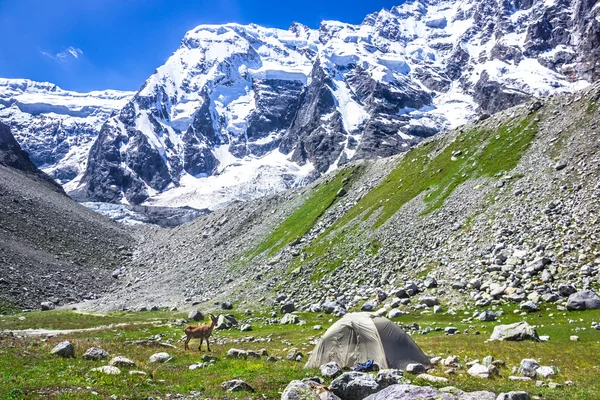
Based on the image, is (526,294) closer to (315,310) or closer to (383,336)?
(383,336)

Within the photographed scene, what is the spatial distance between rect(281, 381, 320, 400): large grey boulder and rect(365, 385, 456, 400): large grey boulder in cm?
234

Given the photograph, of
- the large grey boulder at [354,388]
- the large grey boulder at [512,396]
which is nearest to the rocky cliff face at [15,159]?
the large grey boulder at [354,388]

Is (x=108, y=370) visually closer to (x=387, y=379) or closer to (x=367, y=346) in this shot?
(x=387, y=379)

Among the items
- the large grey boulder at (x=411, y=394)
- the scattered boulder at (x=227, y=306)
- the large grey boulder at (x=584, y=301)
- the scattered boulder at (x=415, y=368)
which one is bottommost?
the scattered boulder at (x=227, y=306)

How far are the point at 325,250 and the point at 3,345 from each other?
54415mm

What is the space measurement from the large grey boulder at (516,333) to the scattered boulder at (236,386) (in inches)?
772

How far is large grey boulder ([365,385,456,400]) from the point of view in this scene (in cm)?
1295

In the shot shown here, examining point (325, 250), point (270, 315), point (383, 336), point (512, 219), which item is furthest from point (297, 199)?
point (383, 336)

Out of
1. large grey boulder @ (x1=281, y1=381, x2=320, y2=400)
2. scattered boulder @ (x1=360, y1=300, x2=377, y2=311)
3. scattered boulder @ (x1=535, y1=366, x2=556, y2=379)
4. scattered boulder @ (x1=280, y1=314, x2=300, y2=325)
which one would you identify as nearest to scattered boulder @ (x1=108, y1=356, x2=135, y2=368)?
large grey boulder @ (x1=281, y1=381, x2=320, y2=400)

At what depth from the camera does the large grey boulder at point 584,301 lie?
33.5 m

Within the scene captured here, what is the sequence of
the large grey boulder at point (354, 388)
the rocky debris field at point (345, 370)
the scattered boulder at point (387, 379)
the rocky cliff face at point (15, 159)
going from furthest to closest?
the rocky cliff face at point (15, 159) < the scattered boulder at point (387, 379) < the rocky debris field at point (345, 370) < the large grey boulder at point (354, 388)

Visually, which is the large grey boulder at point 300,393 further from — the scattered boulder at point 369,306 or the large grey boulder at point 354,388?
the scattered boulder at point 369,306

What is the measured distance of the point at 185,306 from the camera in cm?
7819

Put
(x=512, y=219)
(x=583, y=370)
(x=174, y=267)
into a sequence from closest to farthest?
1. (x=583, y=370)
2. (x=512, y=219)
3. (x=174, y=267)
